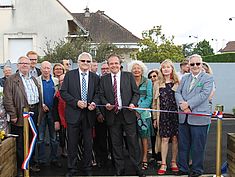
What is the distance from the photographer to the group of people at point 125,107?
6.14 metres

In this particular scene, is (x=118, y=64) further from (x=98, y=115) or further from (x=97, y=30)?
(x=97, y=30)

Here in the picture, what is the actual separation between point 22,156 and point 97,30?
97.9ft

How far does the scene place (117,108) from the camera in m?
6.27

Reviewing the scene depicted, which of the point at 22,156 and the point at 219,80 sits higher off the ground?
the point at 219,80

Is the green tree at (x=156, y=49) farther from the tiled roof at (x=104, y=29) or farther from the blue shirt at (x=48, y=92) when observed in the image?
the blue shirt at (x=48, y=92)

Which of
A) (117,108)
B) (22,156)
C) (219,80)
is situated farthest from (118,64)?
(219,80)

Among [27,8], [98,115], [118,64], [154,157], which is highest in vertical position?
[27,8]

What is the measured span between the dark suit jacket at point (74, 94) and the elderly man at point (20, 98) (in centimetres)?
56

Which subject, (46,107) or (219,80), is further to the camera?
(219,80)

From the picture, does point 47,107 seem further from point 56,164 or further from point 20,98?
point 56,164

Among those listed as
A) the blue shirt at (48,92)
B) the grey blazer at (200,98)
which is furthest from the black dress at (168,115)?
the blue shirt at (48,92)

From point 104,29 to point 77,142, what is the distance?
29598mm

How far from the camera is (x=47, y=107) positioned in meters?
6.96

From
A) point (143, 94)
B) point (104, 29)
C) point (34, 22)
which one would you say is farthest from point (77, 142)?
point (104, 29)
